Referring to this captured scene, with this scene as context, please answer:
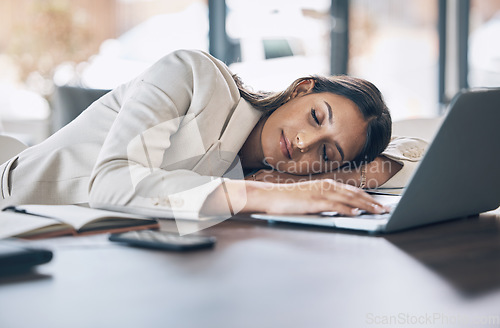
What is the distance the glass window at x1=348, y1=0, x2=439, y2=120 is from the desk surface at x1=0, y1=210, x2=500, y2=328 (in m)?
5.11

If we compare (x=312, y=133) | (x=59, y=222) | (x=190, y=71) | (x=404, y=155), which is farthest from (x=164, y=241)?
(x=404, y=155)

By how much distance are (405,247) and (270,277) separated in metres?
0.23

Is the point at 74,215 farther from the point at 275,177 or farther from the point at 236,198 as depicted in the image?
the point at 275,177

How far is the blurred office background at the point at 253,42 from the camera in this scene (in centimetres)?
470

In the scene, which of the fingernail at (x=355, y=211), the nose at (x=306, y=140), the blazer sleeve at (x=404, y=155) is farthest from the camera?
the blazer sleeve at (x=404, y=155)

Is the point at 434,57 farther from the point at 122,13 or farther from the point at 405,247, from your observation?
the point at 405,247

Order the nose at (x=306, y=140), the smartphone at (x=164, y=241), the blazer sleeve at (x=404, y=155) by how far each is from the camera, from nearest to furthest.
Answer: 1. the smartphone at (x=164, y=241)
2. the nose at (x=306, y=140)
3. the blazer sleeve at (x=404, y=155)

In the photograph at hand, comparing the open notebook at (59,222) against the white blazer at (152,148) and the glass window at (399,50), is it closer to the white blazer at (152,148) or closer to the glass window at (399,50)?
the white blazer at (152,148)

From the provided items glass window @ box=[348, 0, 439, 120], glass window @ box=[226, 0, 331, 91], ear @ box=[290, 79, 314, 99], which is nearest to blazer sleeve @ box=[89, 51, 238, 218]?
ear @ box=[290, 79, 314, 99]

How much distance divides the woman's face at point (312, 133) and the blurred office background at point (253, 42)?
3.21 metres

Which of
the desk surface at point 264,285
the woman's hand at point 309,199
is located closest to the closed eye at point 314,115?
the woman's hand at point 309,199

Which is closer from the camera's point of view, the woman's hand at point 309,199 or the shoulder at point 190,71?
the woman's hand at point 309,199

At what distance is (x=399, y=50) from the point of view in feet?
18.9

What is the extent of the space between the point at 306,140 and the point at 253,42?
12.1 ft
